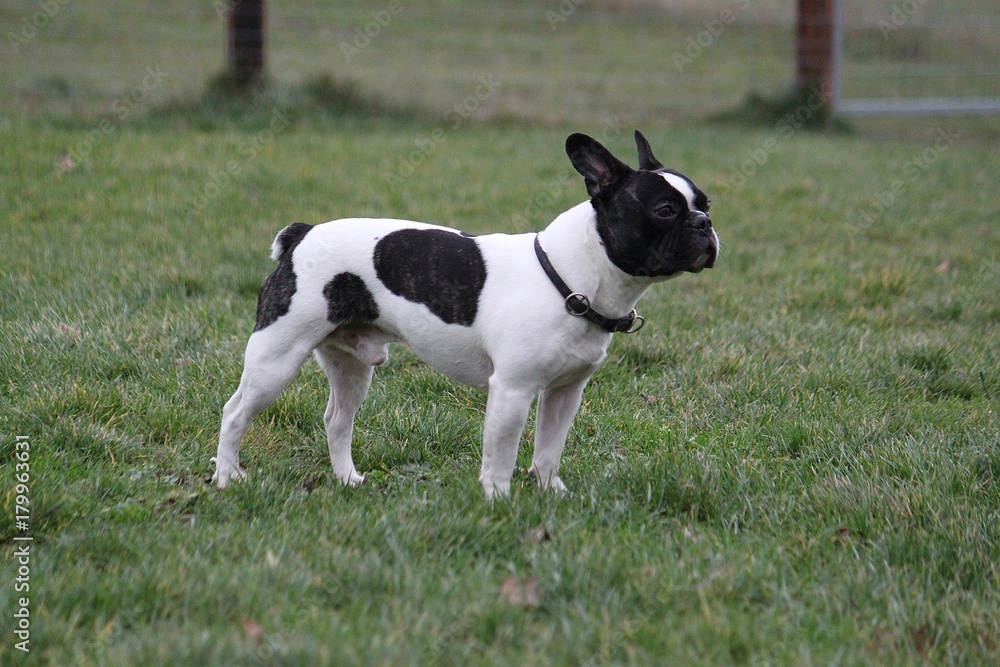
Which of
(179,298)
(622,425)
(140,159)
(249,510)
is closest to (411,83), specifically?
(140,159)

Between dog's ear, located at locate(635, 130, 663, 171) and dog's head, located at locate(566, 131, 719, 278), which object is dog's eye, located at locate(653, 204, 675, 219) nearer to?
dog's head, located at locate(566, 131, 719, 278)

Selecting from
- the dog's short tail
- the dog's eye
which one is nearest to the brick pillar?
the dog's short tail

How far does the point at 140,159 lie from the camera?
310 inches

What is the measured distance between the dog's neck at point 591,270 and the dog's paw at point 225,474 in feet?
4.48

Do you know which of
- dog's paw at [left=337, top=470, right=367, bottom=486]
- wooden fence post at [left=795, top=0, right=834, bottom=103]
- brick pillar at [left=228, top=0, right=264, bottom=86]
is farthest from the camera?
wooden fence post at [left=795, top=0, right=834, bottom=103]

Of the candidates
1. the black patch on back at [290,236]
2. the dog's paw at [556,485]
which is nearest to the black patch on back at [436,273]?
the black patch on back at [290,236]

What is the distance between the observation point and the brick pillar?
33.6 ft

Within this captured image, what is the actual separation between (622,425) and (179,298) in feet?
9.16

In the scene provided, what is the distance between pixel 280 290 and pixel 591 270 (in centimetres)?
110

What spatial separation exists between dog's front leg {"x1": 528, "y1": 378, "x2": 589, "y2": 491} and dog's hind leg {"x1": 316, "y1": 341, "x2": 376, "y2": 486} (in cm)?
67

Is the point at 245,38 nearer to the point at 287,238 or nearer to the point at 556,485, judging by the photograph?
the point at 287,238

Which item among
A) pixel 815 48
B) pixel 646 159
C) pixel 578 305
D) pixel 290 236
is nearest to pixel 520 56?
pixel 815 48

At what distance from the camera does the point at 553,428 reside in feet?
11.6

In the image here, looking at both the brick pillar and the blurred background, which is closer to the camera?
the brick pillar
